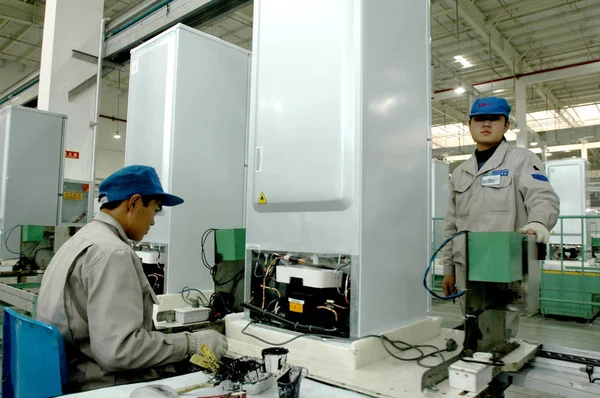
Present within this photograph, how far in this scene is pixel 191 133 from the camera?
2.30 metres

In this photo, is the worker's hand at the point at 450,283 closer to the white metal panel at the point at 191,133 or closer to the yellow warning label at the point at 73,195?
the white metal panel at the point at 191,133

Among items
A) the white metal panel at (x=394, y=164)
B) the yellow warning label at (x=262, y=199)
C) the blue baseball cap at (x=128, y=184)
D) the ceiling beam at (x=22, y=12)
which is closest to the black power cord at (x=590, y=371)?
the white metal panel at (x=394, y=164)

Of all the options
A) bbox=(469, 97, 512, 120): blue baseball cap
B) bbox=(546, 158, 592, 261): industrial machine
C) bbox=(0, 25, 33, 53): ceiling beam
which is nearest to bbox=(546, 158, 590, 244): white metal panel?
bbox=(546, 158, 592, 261): industrial machine

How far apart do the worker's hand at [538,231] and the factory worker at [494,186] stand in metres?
0.10

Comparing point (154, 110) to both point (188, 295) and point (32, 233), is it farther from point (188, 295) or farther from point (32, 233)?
point (32, 233)

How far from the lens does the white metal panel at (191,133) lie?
224cm

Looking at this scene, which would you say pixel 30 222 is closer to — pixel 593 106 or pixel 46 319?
A: pixel 46 319

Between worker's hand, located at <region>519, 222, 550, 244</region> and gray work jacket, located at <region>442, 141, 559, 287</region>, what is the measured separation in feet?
0.22

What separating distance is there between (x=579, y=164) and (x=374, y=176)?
16.9 feet

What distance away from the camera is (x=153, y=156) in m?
2.33

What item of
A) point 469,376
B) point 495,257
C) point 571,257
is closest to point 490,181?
point 495,257

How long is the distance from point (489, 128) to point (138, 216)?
131cm

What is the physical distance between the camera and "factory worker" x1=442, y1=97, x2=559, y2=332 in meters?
1.54

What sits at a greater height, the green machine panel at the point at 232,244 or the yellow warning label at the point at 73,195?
the yellow warning label at the point at 73,195
